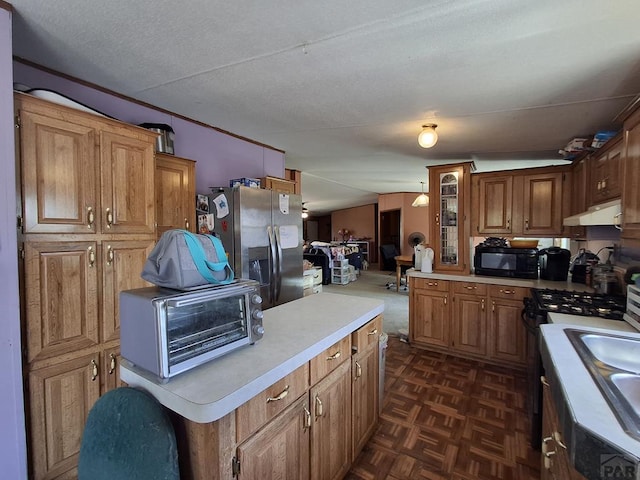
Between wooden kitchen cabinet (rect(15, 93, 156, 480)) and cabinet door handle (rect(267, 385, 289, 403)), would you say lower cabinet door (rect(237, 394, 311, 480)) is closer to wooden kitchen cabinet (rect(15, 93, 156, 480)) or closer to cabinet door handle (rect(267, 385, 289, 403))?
cabinet door handle (rect(267, 385, 289, 403))

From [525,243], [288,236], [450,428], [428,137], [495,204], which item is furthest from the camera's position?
[495,204]

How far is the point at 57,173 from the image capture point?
1508 mm

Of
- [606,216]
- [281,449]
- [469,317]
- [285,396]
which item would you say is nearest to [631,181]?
[606,216]

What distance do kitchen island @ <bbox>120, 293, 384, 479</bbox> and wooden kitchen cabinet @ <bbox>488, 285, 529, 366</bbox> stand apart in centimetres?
188

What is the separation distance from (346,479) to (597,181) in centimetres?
302

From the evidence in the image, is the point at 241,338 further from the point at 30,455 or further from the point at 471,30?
the point at 471,30

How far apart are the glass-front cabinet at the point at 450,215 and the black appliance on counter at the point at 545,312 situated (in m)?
1.22

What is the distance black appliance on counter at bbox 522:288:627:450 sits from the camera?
6.14ft

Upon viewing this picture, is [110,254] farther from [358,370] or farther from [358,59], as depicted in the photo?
[358,59]

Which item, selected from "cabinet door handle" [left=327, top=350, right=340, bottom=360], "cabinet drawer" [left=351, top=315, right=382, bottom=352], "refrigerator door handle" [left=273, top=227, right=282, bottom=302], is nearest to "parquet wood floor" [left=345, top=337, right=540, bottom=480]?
"cabinet drawer" [left=351, top=315, right=382, bottom=352]

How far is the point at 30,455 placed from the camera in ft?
4.68

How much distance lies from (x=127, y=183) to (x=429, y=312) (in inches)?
128

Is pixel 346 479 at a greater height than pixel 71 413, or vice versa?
pixel 71 413

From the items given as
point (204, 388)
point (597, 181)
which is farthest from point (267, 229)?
point (597, 181)
